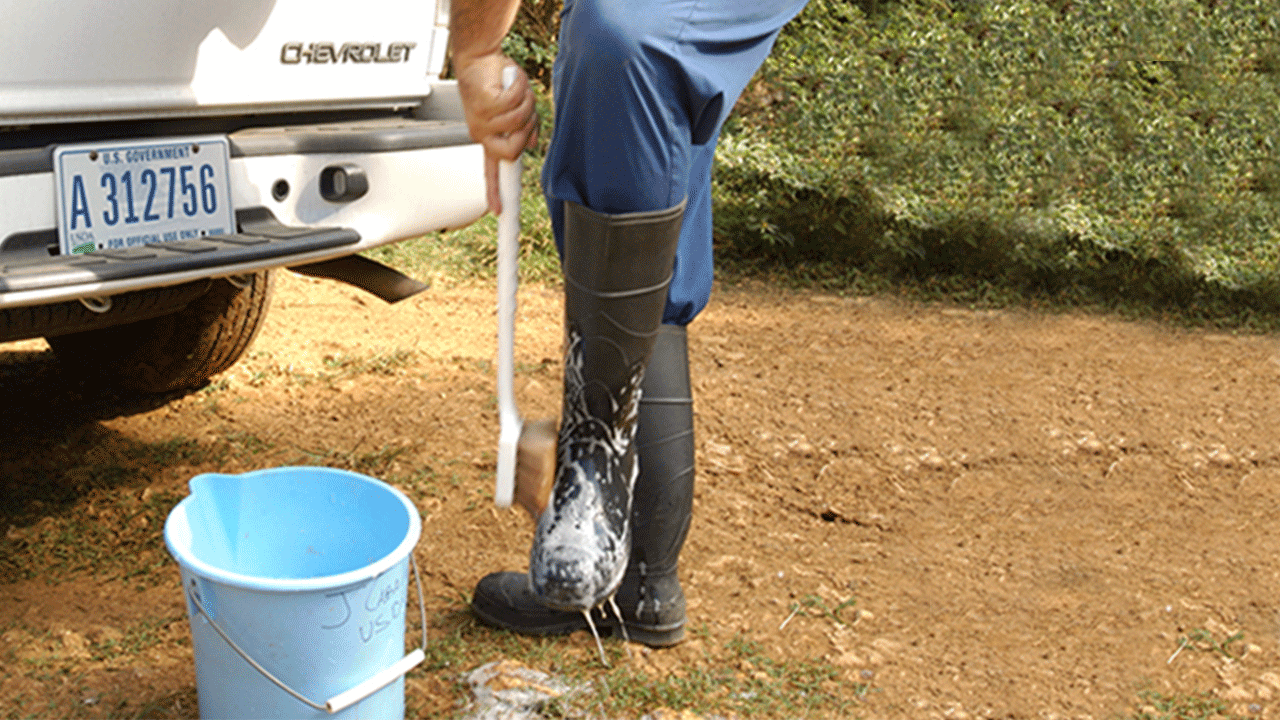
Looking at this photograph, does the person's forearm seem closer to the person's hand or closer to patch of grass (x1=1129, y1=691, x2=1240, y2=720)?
the person's hand

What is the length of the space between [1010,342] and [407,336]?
2228mm

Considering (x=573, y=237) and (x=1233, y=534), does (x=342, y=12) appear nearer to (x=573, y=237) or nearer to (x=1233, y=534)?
(x=573, y=237)

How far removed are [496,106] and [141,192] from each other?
0.87 metres

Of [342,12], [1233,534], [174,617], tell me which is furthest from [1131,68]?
[174,617]

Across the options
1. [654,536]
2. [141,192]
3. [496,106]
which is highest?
[496,106]

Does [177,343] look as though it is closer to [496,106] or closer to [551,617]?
[551,617]

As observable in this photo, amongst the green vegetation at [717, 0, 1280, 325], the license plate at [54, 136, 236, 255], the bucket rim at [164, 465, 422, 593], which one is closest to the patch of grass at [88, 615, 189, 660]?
the bucket rim at [164, 465, 422, 593]

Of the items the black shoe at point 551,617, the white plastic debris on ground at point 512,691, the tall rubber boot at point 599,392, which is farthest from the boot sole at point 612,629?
the tall rubber boot at point 599,392

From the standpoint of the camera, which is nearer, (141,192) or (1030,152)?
(141,192)

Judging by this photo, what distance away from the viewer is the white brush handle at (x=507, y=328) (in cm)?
196

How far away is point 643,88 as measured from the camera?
1.79 m

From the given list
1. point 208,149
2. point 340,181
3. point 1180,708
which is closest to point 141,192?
point 208,149

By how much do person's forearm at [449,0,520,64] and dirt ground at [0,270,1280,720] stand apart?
107 centimetres

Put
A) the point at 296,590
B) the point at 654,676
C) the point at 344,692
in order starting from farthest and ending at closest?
the point at 654,676 → the point at 344,692 → the point at 296,590
